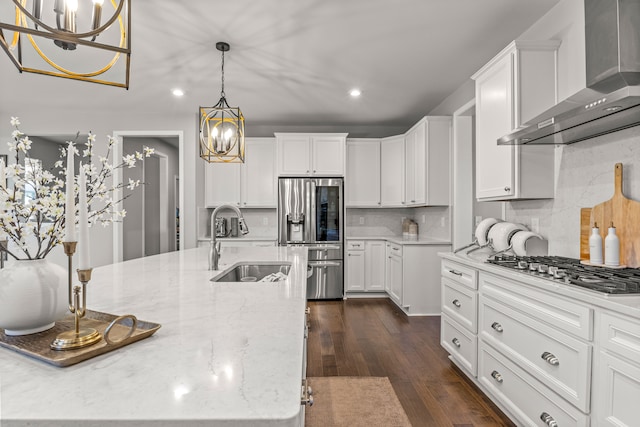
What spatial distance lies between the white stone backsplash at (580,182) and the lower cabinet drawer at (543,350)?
2.19 ft

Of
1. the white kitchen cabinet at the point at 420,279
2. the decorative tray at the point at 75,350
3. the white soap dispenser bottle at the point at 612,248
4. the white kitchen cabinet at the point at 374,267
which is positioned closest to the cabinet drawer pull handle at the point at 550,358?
the white soap dispenser bottle at the point at 612,248

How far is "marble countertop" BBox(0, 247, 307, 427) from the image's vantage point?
548 millimetres

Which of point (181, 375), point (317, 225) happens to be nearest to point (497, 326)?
point (181, 375)

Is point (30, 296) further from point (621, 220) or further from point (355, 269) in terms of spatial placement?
point (355, 269)

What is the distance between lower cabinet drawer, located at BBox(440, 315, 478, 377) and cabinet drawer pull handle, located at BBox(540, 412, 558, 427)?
24.9 inches

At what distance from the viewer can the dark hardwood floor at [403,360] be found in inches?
81.9

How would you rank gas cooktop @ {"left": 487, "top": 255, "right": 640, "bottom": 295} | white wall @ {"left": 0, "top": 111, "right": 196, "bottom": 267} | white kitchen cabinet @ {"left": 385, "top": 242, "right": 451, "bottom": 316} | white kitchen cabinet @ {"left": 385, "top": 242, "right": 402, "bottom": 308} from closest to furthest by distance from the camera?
gas cooktop @ {"left": 487, "top": 255, "right": 640, "bottom": 295}, white kitchen cabinet @ {"left": 385, "top": 242, "right": 451, "bottom": 316}, white kitchen cabinet @ {"left": 385, "top": 242, "right": 402, "bottom": 308}, white wall @ {"left": 0, "top": 111, "right": 196, "bottom": 267}

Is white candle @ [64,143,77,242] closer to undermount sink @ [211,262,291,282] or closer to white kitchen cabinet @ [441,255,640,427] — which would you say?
undermount sink @ [211,262,291,282]

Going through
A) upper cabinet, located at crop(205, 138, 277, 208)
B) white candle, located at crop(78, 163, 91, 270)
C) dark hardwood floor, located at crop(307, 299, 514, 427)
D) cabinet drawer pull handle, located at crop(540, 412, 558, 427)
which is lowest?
dark hardwood floor, located at crop(307, 299, 514, 427)

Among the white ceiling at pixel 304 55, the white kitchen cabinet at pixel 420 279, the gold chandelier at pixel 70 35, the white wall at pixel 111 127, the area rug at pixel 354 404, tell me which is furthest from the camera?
the white wall at pixel 111 127

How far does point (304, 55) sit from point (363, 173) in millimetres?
2322

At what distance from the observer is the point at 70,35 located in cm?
84

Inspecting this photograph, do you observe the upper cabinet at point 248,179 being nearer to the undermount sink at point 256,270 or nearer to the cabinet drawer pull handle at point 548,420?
the undermount sink at point 256,270

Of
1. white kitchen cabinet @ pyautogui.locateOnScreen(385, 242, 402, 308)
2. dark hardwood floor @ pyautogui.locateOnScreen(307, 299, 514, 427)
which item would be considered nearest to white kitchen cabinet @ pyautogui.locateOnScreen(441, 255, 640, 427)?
dark hardwood floor @ pyautogui.locateOnScreen(307, 299, 514, 427)
